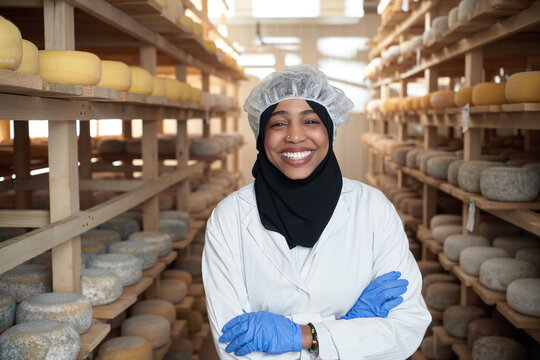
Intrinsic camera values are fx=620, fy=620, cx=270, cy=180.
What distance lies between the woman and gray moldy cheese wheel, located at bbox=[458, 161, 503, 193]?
1.86 m

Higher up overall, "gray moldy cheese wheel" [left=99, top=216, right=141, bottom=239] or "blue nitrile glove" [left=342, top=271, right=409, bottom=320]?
"blue nitrile glove" [left=342, top=271, right=409, bottom=320]

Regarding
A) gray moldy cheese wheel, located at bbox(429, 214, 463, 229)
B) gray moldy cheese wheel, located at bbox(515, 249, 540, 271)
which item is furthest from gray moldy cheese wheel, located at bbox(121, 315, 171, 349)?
gray moldy cheese wheel, located at bbox(429, 214, 463, 229)

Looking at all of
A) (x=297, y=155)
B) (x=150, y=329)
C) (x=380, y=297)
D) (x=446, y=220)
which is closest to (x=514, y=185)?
(x=446, y=220)

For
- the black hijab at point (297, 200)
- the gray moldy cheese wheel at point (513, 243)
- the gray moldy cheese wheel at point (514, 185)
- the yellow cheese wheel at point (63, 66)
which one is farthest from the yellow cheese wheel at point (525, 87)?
the yellow cheese wheel at point (63, 66)

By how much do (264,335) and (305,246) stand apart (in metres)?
0.32

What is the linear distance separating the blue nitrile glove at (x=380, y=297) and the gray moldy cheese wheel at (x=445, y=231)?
2.62m

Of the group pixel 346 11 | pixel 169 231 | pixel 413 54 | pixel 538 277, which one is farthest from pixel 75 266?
pixel 346 11

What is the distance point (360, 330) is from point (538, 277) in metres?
1.88

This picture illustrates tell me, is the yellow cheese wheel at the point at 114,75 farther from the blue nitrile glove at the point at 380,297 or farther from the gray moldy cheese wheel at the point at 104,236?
the blue nitrile glove at the point at 380,297

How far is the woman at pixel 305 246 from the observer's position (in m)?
1.85

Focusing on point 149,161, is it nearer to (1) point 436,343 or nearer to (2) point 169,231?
(2) point 169,231

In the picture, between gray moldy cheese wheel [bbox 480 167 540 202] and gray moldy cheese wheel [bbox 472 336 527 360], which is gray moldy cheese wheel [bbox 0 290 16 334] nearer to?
gray moldy cheese wheel [bbox 472 336 527 360]

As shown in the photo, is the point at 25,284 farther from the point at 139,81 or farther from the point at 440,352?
the point at 440,352

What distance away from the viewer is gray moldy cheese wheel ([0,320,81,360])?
6.72 feet
